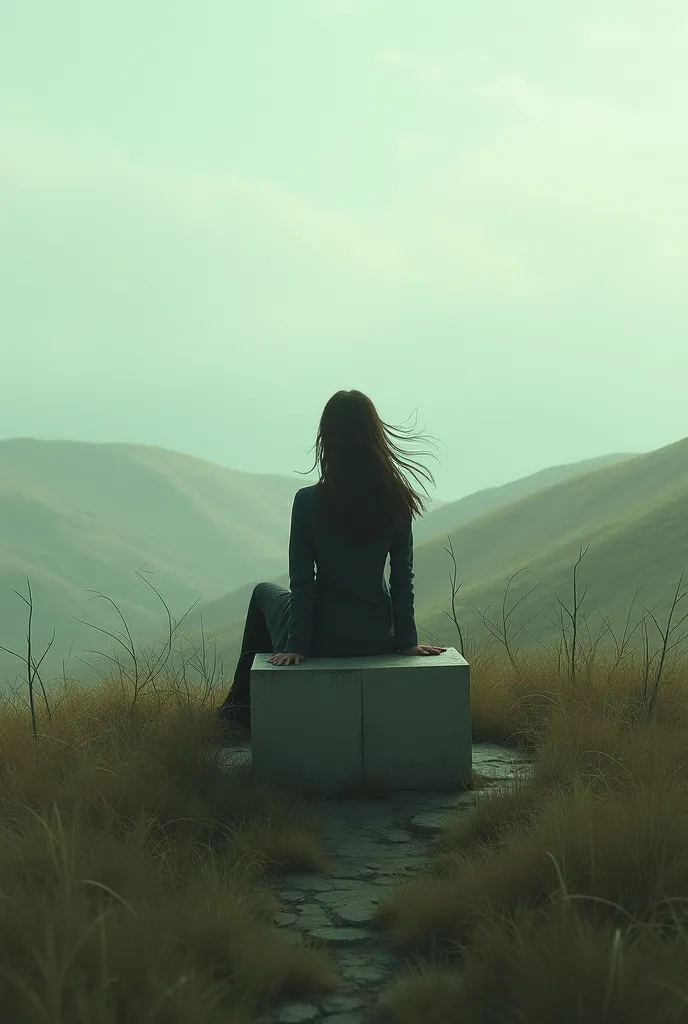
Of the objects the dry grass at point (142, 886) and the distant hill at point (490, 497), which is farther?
the distant hill at point (490, 497)

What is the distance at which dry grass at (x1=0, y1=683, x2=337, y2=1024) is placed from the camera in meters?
2.13

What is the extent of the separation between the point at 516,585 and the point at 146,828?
32.0 metres

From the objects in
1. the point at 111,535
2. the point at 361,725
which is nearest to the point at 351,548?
the point at 361,725

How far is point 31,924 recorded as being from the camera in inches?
91.0

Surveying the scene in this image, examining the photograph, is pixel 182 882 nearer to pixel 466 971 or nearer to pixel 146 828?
pixel 146 828

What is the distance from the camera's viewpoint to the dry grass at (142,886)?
213cm

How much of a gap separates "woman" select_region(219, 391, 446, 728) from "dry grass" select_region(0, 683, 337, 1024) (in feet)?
2.49

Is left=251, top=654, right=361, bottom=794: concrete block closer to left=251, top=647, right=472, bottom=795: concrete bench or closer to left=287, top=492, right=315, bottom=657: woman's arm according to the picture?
left=251, top=647, right=472, bottom=795: concrete bench

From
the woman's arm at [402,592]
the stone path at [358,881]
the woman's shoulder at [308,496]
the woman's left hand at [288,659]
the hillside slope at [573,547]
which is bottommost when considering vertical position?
the stone path at [358,881]

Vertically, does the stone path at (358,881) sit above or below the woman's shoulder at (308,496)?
below

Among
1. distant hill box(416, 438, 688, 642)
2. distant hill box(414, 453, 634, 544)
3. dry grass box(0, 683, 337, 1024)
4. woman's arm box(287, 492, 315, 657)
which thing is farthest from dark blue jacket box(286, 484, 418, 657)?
distant hill box(414, 453, 634, 544)

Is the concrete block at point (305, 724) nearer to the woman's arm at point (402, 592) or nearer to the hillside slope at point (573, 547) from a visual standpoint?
the woman's arm at point (402, 592)

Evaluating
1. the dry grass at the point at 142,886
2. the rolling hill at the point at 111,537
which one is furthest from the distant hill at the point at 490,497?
the dry grass at the point at 142,886

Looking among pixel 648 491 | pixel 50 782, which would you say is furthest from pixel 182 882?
pixel 648 491
